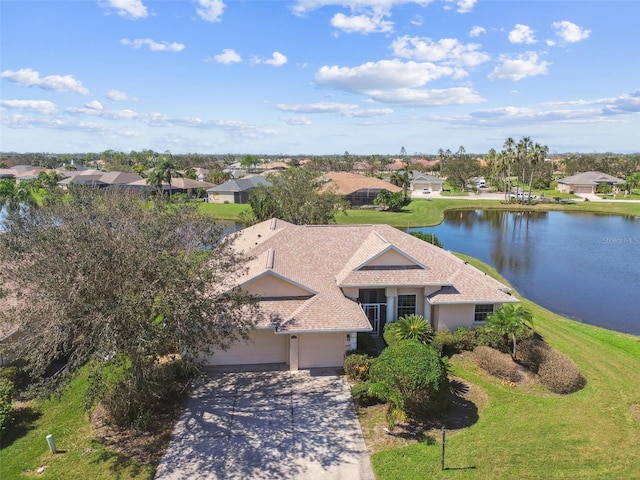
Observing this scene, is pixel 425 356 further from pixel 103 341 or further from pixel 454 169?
pixel 454 169

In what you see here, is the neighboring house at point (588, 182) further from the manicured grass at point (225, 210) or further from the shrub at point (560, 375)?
the shrub at point (560, 375)

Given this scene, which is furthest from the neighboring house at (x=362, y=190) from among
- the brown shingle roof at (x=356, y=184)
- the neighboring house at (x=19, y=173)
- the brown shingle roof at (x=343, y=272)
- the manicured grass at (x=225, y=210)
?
the neighboring house at (x=19, y=173)

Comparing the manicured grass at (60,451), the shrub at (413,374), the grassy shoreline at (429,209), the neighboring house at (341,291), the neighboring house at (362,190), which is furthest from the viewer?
the neighboring house at (362,190)

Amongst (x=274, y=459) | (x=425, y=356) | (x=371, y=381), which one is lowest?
(x=274, y=459)

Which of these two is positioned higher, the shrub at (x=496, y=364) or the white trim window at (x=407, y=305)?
the white trim window at (x=407, y=305)

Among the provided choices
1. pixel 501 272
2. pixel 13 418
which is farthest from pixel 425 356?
pixel 501 272

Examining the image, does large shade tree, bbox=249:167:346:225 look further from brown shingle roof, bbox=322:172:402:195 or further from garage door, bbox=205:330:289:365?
brown shingle roof, bbox=322:172:402:195

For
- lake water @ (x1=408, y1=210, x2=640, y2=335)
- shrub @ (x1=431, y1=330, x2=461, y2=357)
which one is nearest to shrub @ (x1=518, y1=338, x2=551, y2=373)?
shrub @ (x1=431, y1=330, x2=461, y2=357)
